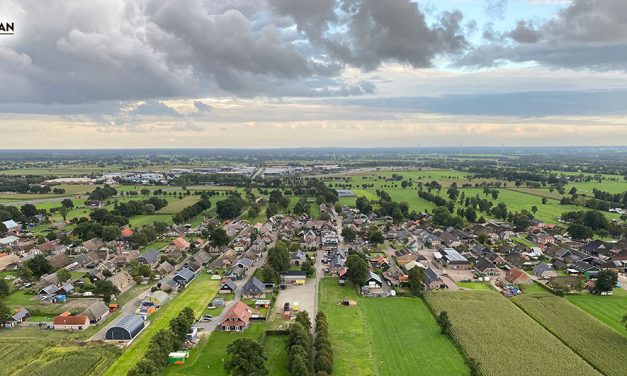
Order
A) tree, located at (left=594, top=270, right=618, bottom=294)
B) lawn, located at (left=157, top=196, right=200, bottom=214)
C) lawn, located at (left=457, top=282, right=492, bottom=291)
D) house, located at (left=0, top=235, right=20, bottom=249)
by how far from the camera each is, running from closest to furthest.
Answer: tree, located at (left=594, top=270, right=618, bottom=294), lawn, located at (left=457, top=282, right=492, bottom=291), house, located at (left=0, top=235, right=20, bottom=249), lawn, located at (left=157, top=196, right=200, bottom=214)

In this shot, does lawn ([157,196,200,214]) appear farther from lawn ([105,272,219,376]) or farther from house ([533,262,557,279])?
house ([533,262,557,279])

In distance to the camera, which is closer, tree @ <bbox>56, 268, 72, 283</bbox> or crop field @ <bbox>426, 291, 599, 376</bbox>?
crop field @ <bbox>426, 291, 599, 376</bbox>

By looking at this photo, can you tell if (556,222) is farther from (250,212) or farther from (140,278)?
(140,278)

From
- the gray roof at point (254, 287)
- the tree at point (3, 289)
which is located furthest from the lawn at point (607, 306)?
the tree at point (3, 289)

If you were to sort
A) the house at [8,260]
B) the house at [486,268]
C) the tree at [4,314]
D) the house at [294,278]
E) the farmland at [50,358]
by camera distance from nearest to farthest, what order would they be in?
the farmland at [50,358], the tree at [4,314], the house at [294,278], the house at [486,268], the house at [8,260]

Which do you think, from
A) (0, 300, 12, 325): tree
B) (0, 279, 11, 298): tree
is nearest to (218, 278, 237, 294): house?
(0, 300, 12, 325): tree

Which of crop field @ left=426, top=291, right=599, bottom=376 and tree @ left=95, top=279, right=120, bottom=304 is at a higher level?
tree @ left=95, top=279, right=120, bottom=304

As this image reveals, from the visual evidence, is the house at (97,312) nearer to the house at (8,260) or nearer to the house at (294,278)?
the house at (294,278)
